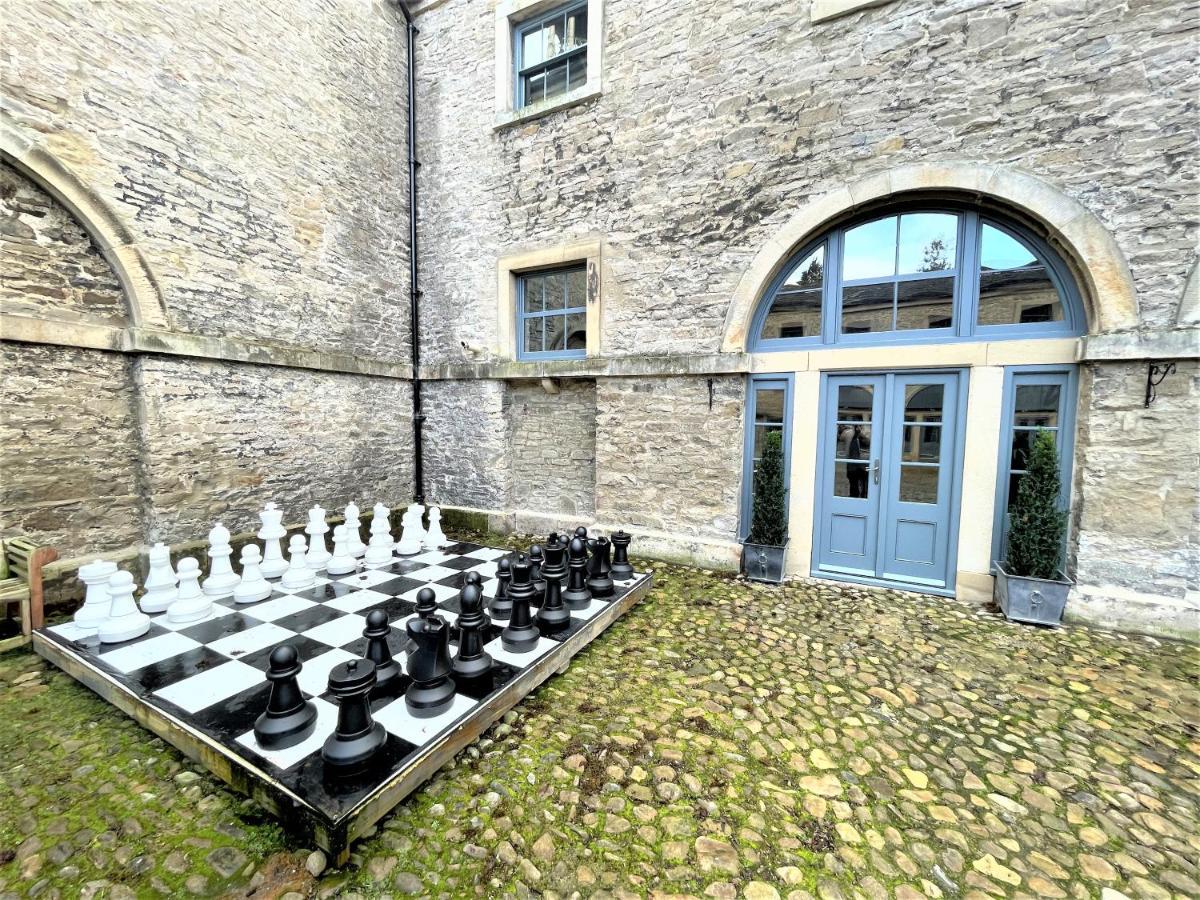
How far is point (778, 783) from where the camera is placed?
2010mm

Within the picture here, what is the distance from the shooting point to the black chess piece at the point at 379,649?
2.28m

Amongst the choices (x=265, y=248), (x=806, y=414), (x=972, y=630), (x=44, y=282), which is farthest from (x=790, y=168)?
(x=44, y=282)

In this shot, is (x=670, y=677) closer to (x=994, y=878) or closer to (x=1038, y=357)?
(x=994, y=878)

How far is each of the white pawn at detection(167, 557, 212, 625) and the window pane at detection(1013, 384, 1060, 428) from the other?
6.19 m

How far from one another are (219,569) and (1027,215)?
22.1 ft

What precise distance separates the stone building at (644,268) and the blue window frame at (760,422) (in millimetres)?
35

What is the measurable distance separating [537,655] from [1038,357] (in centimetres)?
443

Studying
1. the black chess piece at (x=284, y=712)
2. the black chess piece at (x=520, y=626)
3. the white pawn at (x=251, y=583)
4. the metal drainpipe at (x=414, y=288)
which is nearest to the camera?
the black chess piece at (x=284, y=712)

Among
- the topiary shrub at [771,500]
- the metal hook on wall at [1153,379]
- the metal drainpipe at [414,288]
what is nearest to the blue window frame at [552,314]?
the metal drainpipe at [414,288]

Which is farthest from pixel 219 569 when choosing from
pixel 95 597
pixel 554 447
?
pixel 554 447

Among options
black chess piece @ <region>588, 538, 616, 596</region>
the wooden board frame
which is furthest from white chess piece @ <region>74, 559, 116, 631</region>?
black chess piece @ <region>588, 538, 616, 596</region>

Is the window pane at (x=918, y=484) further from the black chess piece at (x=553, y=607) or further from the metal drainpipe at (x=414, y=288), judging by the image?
the metal drainpipe at (x=414, y=288)

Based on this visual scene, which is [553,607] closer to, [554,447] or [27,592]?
[554,447]

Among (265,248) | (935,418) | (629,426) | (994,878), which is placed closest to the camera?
(994,878)
